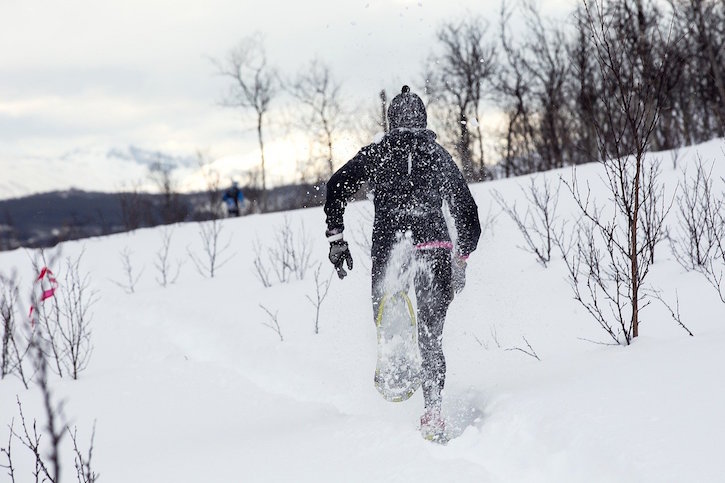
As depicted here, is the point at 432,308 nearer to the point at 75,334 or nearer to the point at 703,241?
the point at 703,241

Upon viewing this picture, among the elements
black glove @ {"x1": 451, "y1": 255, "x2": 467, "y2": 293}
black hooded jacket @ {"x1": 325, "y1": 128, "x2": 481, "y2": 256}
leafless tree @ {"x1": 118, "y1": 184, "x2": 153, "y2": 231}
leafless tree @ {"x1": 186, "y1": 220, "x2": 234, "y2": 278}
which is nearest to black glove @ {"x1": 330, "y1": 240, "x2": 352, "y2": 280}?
black hooded jacket @ {"x1": 325, "y1": 128, "x2": 481, "y2": 256}

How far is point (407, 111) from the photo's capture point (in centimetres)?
330

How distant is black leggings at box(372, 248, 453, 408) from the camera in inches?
127

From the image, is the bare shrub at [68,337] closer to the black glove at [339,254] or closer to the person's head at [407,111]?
the black glove at [339,254]

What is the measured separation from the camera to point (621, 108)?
3.58m

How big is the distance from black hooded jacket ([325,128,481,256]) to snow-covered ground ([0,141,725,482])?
3.33 feet

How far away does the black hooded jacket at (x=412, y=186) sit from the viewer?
328 cm

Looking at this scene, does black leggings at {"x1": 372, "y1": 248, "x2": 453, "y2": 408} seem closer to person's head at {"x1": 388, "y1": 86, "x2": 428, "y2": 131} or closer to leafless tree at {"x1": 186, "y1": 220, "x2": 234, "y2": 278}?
person's head at {"x1": 388, "y1": 86, "x2": 428, "y2": 131}

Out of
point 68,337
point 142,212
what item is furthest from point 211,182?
point 68,337

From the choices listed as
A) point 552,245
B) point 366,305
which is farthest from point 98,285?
point 552,245

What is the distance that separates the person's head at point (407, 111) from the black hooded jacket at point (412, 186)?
46 millimetres

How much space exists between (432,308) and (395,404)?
930mm

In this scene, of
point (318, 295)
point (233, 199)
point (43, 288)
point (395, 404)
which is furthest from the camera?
point (233, 199)

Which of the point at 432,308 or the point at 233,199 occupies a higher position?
the point at 233,199
